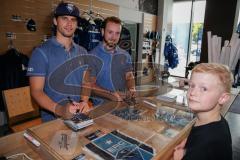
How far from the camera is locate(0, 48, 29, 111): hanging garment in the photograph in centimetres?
299

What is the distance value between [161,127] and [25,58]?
2.73 m

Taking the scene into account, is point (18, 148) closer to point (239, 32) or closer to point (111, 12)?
point (239, 32)

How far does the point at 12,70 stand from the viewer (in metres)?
3.03

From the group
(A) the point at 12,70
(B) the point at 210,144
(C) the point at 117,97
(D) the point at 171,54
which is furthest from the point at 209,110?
(D) the point at 171,54

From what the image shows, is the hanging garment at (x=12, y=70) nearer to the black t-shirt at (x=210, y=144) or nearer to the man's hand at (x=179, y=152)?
the man's hand at (x=179, y=152)

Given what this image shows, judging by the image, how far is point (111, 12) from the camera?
483 cm

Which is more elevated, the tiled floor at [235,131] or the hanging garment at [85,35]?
the hanging garment at [85,35]

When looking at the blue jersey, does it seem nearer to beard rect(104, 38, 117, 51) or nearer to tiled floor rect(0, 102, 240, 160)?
beard rect(104, 38, 117, 51)

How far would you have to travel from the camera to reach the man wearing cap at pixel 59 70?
4.85ft

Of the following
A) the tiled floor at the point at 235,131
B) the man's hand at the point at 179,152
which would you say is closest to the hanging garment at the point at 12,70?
the tiled floor at the point at 235,131

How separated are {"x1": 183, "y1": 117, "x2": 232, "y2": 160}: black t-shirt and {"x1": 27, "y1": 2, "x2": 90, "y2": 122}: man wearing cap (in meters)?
0.81

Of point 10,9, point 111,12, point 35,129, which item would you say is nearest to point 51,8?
point 10,9

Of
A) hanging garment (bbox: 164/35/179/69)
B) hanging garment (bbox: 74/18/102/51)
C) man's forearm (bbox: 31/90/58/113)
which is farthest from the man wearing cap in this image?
hanging garment (bbox: 164/35/179/69)

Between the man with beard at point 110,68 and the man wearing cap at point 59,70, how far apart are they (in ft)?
0.77
